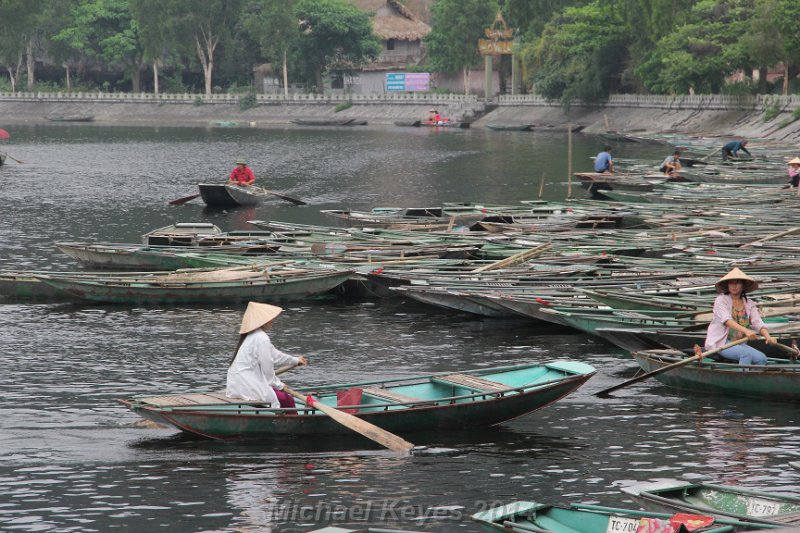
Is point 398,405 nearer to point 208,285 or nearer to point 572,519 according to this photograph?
point 572,519

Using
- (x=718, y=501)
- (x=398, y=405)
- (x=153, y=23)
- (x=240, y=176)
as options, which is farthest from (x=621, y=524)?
(x=153, y=23)

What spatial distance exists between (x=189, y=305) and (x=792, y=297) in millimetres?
12346

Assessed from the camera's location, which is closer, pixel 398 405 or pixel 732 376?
pixel 398 405

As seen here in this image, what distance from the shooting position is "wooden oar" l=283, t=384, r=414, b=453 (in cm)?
1535

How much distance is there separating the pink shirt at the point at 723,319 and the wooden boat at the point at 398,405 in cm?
229

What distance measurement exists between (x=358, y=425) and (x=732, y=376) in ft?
19.1

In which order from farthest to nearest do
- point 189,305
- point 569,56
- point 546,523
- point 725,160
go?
point 569,56 → point 725,160 → point 189,305 → point 546,523

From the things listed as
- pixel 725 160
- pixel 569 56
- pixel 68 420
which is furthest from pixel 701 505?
pixel 569 56

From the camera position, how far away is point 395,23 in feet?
428

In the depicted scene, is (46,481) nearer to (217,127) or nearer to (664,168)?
(664,168)

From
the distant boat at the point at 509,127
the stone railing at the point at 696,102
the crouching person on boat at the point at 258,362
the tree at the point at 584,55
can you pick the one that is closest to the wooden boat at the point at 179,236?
the crouching person on boat at the point at 258,362

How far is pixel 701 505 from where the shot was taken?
11547 millimetres

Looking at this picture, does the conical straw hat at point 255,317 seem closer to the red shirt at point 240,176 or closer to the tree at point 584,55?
the red shirt at point 240,176

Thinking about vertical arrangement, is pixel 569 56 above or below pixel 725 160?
above
